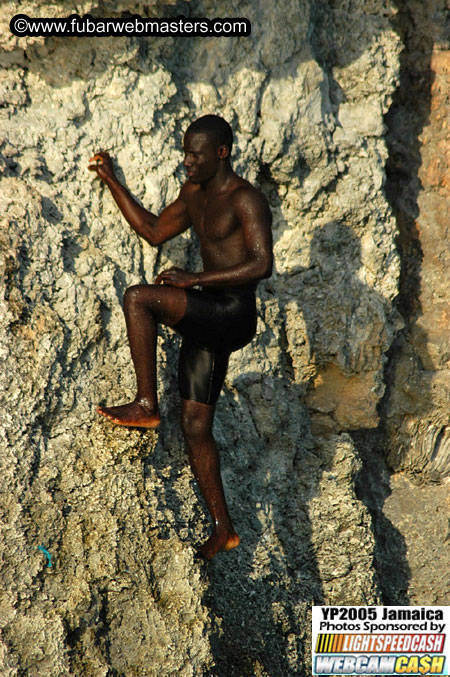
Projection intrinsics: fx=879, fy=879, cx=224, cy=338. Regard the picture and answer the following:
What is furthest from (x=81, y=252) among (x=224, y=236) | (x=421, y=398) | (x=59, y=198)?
(x=421, y=398)

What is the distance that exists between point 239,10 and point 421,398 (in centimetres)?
288

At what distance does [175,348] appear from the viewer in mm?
4855

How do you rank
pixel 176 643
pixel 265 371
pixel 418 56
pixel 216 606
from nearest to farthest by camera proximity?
pixel 176 643, pixel 216 606, pixel 265 371, pixel 418 56

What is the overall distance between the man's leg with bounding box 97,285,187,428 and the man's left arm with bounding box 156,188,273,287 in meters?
0.09

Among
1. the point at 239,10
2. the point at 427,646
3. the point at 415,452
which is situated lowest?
the point at 427,646

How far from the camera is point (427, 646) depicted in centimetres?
575

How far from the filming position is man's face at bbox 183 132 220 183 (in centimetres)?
423

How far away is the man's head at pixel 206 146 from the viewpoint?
4.23m

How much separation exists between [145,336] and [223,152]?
98 centimetres

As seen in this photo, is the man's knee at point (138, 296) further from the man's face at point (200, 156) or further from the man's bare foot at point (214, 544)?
the man's bare foot at point (214, 544)

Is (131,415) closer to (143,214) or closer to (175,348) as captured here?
Result: (175,348)

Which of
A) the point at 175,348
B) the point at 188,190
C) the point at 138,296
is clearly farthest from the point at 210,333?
the point at 188,190

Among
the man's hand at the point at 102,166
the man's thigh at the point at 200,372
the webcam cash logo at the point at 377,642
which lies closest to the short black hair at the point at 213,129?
the man's hand at the point at 102,166

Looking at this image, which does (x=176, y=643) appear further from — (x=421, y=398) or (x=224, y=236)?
(x=421, y=398)
